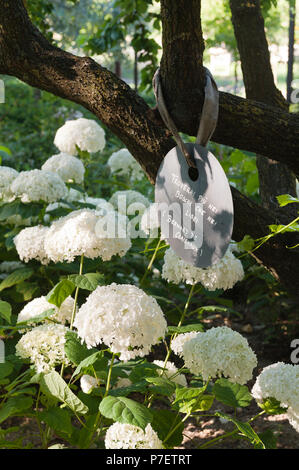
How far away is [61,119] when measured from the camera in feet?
25.4

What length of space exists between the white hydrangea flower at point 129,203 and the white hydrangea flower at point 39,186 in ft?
1.29

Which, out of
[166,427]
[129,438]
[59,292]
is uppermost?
[59,292]

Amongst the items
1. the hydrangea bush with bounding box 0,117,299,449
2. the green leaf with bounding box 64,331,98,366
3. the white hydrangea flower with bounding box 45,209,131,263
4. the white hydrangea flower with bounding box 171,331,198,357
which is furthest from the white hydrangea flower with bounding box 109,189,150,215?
the green leaf with bounding box 64,331,98,366

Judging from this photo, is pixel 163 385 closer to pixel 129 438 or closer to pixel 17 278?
pixel 129 438

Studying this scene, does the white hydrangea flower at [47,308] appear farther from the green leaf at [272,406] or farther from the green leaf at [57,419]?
the green leaf at [272,406]

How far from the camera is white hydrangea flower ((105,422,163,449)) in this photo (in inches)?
55.0

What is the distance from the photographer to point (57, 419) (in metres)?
1.60

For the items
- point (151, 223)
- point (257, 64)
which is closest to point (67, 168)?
point (151, 223)

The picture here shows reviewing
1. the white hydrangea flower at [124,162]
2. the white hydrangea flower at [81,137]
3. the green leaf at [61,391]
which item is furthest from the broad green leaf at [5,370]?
the white hydrangea flower at [124,162]

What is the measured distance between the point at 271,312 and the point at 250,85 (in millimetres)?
1314

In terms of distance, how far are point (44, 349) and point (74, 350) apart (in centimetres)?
13

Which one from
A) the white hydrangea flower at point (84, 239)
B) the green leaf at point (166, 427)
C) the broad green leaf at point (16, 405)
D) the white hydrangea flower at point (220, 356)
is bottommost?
the green leaf at point (166, 427)

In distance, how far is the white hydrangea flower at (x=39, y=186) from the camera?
2.45 m
